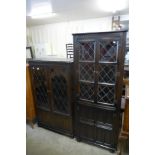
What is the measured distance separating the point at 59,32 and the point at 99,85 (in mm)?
2523

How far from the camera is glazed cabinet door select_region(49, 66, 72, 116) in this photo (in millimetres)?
2319

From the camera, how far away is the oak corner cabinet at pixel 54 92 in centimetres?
Result: 233

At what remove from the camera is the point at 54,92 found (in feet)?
8.31

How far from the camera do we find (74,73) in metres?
2.25

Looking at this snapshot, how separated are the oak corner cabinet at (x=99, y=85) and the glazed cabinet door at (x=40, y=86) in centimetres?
63

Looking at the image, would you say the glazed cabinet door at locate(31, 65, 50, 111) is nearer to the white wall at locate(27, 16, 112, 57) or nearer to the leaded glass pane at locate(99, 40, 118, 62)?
the leaded glass pane at locate(99, 40, 118, 62)

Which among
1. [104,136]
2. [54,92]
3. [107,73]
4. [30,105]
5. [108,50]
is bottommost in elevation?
[104,136]

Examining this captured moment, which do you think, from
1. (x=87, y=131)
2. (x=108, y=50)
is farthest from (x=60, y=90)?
(x=108, y=50)

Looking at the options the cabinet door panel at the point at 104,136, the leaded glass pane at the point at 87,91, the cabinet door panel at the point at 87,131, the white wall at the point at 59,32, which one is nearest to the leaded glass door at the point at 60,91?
the leaded glass pane at the point at 87,91

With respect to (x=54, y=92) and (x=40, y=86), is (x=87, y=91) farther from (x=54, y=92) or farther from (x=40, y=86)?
(x=40, y=86)

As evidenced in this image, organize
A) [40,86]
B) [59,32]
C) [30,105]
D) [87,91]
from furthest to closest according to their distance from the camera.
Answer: [59,32] → [30,105] → [40,86] → [87,91]
